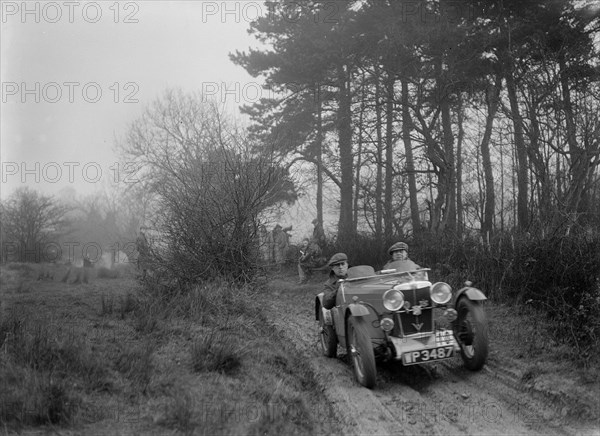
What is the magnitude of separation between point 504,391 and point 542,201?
546 centimetres

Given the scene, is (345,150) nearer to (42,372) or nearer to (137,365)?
(137,365)

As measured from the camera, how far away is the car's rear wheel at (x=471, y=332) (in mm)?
6969

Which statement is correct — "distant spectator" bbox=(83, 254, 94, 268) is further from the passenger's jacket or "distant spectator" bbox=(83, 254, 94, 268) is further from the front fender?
the front fender

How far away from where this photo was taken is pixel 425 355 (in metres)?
6.69

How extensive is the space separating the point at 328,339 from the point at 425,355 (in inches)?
86.7

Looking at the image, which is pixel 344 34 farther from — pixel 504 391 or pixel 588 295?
pixel 504 391

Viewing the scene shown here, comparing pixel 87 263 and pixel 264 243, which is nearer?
pixel 264 243

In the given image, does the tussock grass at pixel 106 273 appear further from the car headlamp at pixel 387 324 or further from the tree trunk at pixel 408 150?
the car headlamp at pixel 387 324

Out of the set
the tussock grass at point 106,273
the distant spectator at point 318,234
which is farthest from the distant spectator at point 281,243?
the tussock grass at point 106,273

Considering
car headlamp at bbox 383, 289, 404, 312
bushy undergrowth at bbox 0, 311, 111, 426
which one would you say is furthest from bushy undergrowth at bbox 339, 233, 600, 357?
bushy undergrowth at bbox 0, 311, 111, 426

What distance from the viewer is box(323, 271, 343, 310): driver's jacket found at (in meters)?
8.41

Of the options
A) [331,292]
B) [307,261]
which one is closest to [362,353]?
[331,292]

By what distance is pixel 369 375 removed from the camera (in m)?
6.71

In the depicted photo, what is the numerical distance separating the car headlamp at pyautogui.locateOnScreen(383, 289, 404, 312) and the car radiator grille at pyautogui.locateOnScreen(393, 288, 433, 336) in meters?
0.23
